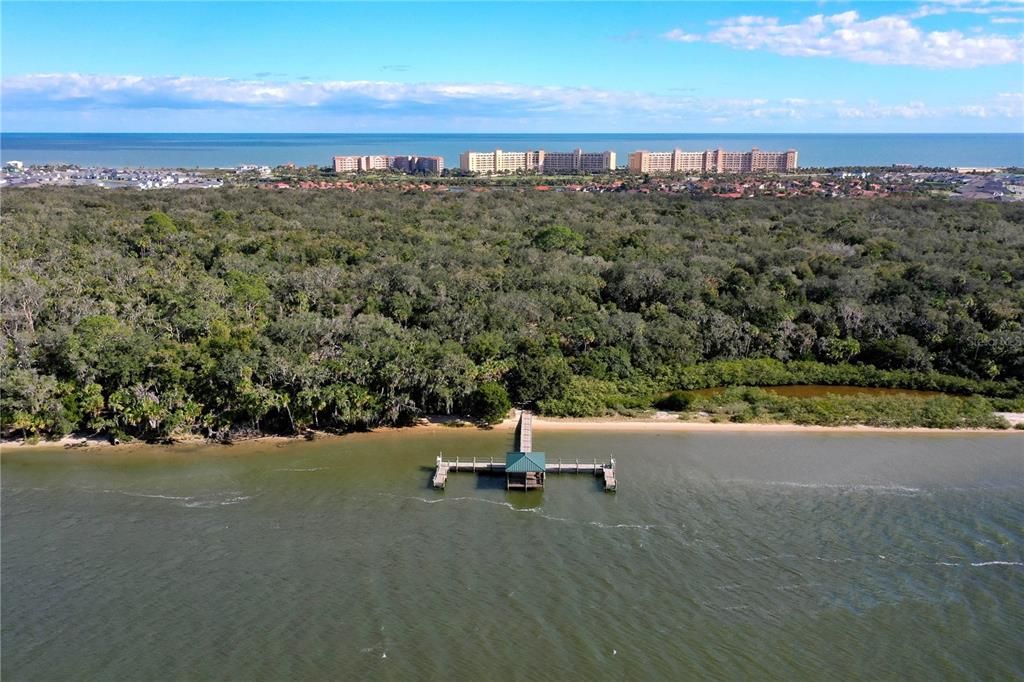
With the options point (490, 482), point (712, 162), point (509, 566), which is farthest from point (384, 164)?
point (509, 566)

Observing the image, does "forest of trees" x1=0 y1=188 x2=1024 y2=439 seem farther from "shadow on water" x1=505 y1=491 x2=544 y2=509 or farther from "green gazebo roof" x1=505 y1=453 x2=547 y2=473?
"shadow on water" x1=505 y1=491 x2=544 y2=509

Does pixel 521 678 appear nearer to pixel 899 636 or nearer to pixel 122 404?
pixel 899 636

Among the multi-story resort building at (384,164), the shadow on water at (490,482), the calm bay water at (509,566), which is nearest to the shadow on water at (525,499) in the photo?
the calm bay water at (509,566)

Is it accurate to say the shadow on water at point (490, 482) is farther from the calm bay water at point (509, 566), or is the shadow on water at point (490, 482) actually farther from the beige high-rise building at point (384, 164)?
the beige high-rise building at point (384, 164)

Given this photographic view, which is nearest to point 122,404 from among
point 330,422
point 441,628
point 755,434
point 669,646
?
point 330,422

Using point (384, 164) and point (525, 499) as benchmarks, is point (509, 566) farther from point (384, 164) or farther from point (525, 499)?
point (384, 164)
